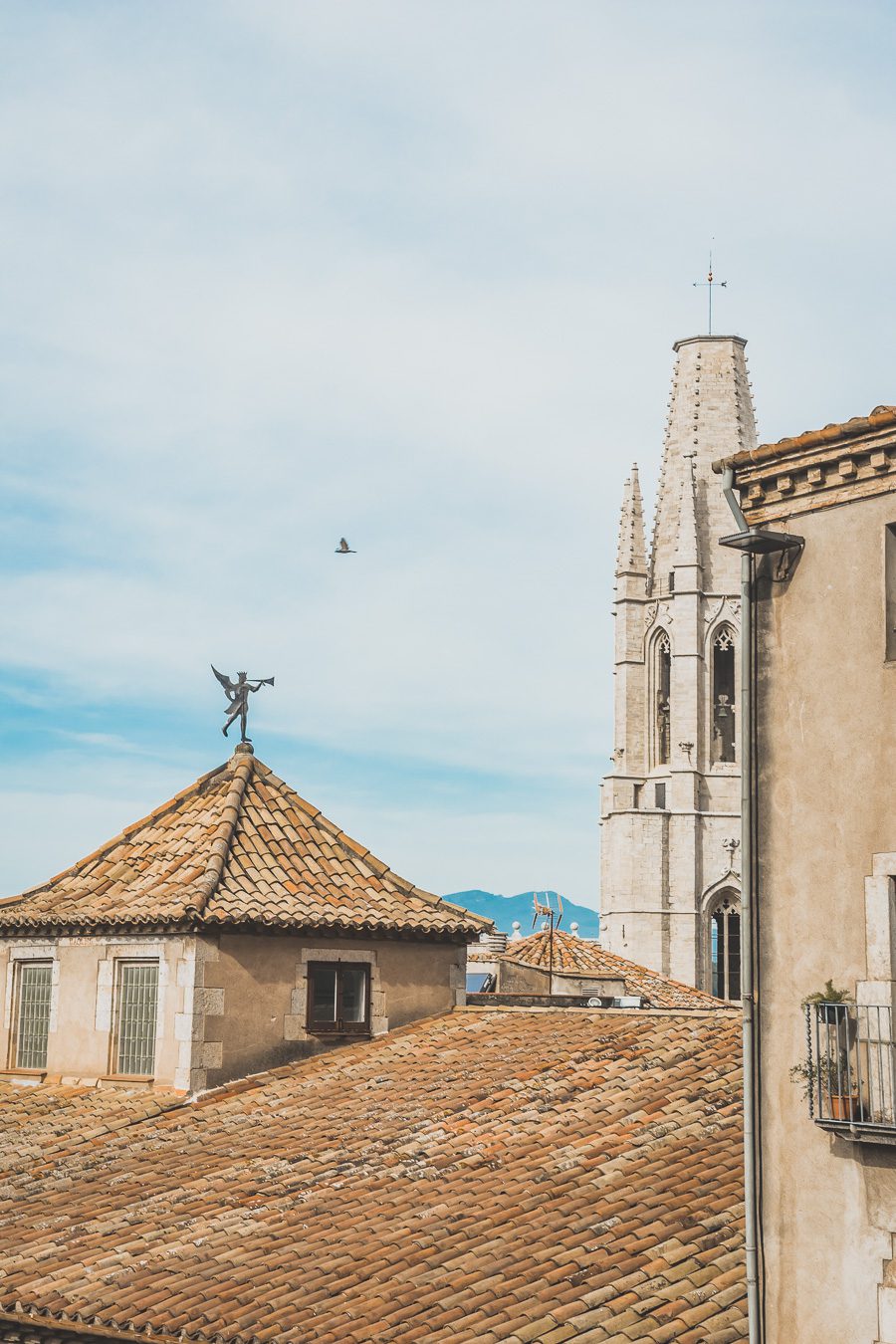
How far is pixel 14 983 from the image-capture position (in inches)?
977

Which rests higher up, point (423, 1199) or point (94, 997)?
point (94, 997)

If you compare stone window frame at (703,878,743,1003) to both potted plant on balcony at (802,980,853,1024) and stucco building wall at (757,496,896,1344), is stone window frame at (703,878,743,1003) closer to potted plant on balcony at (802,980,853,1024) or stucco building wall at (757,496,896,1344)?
stucco building wall at (757,496,896,1344)

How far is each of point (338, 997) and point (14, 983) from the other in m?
4.98

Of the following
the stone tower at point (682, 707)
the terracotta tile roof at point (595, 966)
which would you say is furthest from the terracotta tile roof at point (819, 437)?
the stone tower at point (682, 707)

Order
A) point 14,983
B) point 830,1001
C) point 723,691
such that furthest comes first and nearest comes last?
point 723,691
point 14,983
point 830,1001

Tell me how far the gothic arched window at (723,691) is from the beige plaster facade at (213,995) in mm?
75238

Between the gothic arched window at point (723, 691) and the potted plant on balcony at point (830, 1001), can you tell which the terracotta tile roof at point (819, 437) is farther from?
the gothic arched window at point (723, 691)

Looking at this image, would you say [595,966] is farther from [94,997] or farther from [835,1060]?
[835,1060]

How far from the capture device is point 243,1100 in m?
21.4

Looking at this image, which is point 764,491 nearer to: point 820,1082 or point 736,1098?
point 820,1082

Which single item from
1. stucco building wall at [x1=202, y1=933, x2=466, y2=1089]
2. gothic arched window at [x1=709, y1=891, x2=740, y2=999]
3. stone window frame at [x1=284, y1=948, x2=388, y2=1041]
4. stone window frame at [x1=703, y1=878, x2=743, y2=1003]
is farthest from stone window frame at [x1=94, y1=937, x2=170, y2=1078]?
stone window frame at [x1=703, y1=878, x2=743, y2=1003]

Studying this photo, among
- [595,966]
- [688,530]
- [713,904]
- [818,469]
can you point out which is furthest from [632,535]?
[818,469]

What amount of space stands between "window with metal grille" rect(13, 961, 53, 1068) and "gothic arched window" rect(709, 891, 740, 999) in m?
75.7

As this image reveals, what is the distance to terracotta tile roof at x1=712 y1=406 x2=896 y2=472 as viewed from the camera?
12.8 m
